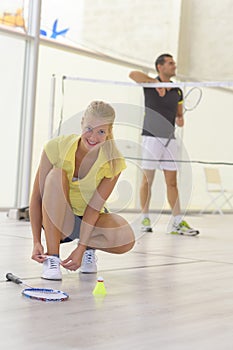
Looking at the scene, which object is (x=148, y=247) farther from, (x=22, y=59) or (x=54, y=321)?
(x=22, y=59)

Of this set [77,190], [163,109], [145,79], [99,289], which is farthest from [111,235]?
[145,79]

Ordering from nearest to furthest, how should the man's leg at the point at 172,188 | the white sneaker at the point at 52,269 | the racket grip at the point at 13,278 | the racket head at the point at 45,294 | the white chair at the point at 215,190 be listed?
the racket head at the point at 45,294 → the racket grip at the point at 13,278 → the white sneaker at the point at 52,269 → the man's leg at the point at 172,188 → the white chair at the point at 215,190

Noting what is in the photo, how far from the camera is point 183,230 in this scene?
18.5 feet

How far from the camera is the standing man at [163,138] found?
568cm

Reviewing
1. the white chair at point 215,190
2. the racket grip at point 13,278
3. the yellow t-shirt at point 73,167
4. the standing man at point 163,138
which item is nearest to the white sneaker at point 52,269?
the racket grip at point 13,278

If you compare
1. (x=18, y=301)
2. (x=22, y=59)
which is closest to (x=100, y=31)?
(x=22, y=59)

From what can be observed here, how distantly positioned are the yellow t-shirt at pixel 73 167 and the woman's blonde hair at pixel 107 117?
0.02 meters

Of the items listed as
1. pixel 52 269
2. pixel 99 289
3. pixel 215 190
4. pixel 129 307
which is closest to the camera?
pixel 129 307

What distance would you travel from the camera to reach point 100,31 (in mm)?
8891

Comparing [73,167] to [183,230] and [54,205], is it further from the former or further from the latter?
[183,230]

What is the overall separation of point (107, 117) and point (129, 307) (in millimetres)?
804

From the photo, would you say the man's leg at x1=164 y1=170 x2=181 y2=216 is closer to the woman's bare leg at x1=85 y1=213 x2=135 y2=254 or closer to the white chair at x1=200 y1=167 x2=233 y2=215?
the woman's bare leg at x1=85 y1=213 x2=135 y2=254

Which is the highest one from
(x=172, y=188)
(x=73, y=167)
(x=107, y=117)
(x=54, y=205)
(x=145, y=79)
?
(x=145, y=79)

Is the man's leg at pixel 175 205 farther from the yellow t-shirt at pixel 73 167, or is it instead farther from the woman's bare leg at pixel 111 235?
the yellow t-shirt at pixel 73 167
